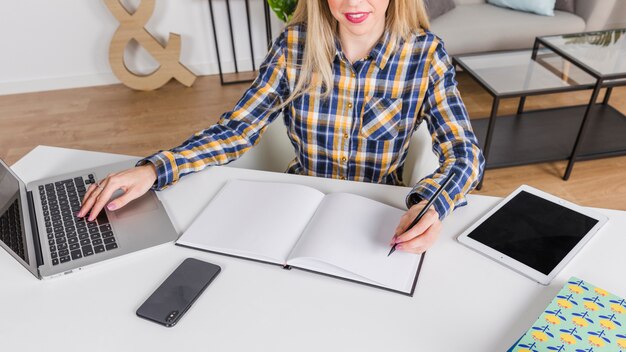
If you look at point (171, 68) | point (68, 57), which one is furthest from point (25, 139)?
point (171, 68)

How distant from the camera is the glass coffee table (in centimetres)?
206

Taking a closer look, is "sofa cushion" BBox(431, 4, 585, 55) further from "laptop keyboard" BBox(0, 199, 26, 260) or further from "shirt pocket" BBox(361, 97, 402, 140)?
"laptop keyboard" BBox(0, 199, 26, 260)

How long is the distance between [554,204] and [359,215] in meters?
0.38

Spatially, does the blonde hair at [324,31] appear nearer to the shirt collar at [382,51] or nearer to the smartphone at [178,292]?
the shirt collar at [382,51]

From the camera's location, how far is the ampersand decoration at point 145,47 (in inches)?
111

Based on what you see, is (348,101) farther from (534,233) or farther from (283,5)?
(283,5)

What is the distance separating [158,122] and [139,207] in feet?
6.06

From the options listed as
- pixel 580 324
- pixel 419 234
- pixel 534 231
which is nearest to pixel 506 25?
pixel 534 231

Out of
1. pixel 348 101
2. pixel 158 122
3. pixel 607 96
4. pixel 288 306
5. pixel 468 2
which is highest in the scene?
pixel 348 101

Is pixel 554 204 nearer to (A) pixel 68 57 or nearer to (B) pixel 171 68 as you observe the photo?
(B) pixel 171 68

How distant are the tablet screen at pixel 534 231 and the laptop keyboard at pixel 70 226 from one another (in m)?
0.69

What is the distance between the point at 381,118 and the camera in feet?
3.82

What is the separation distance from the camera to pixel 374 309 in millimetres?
741

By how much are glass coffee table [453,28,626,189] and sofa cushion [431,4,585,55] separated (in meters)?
0.26
